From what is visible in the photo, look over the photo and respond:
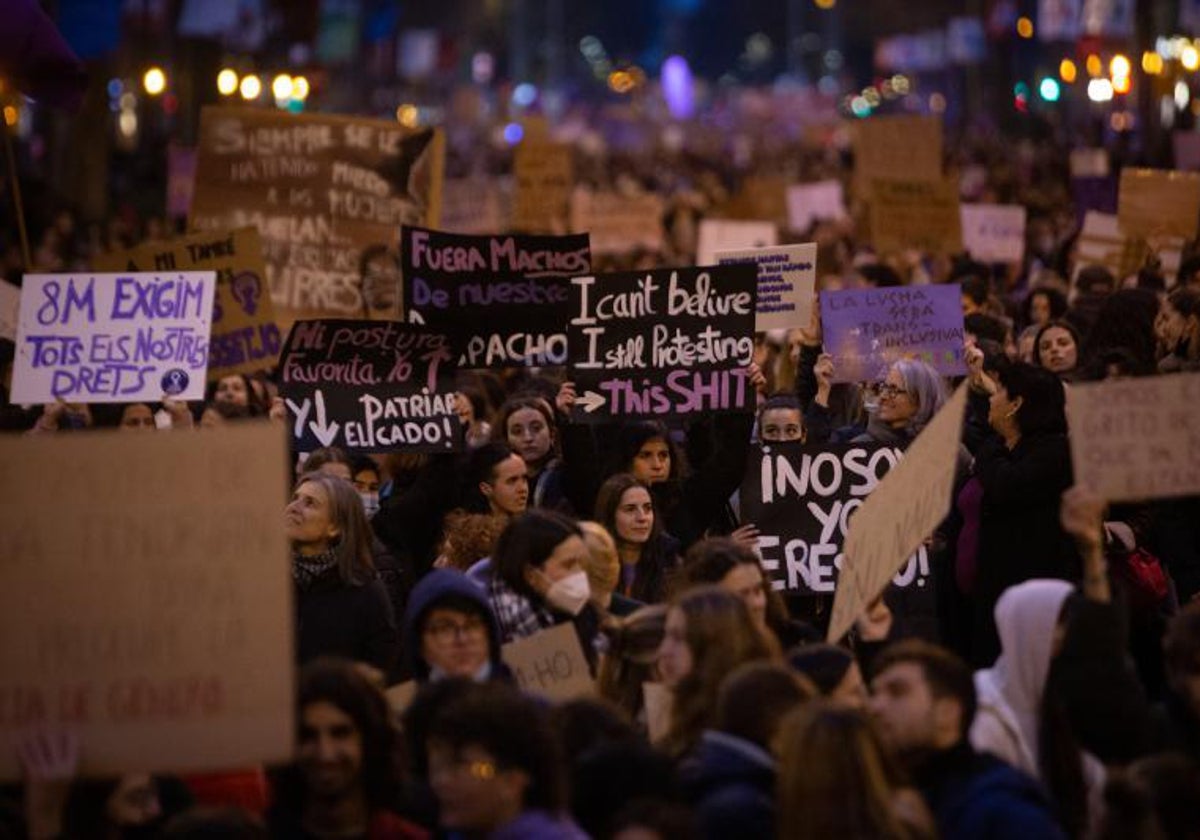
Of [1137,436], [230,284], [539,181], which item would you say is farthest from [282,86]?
[1137,436]

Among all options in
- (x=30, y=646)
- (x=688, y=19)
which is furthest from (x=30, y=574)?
(x=688, y=19)

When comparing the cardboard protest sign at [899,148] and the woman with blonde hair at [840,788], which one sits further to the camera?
the cardboard protest sign at [899,148]

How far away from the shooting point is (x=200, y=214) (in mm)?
15984

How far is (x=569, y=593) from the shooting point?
8.05 m

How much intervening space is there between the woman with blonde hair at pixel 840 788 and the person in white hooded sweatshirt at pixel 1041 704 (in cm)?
90

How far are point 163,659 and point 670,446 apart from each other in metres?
4.92

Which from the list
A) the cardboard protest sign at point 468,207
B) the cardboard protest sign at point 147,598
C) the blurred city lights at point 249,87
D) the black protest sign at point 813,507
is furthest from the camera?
the blurred city lights at point 249,87

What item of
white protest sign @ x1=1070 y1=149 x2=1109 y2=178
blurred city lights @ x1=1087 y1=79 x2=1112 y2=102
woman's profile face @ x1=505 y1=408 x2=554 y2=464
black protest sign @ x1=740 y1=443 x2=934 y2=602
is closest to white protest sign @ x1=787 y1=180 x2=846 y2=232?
white protest sign @ x1=1070 y1=149 x2=1109 y2=178

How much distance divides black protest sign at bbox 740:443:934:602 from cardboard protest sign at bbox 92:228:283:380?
176 inches

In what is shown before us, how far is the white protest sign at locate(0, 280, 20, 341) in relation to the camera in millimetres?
12633

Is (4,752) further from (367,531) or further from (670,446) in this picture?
(670,446)

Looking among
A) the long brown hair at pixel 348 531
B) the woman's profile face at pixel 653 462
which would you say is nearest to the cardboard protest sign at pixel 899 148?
the woman's profile face at pixel 653 462

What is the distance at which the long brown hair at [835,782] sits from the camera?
558 centimetres

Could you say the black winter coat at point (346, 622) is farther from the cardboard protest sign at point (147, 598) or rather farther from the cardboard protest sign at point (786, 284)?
the cardboard protest sign at point (786, 284)
